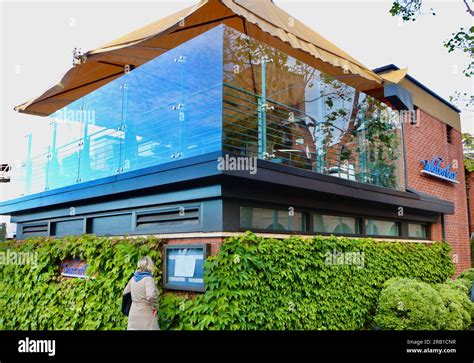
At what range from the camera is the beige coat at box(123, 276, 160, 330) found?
5.48 m

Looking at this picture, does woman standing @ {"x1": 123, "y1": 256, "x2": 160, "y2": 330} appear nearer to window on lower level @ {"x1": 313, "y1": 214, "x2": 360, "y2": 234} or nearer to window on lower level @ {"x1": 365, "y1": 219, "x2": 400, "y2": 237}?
window on lower level @ {"x1": 313, "y1": 214, "x2": 360, "y2": 234}

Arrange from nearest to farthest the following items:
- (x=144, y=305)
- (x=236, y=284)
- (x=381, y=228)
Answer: (x=236, y=284)
(x=144, y=305)
(x=381, y=228)

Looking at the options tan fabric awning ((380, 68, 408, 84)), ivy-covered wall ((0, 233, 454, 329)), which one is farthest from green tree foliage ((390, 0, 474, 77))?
ivy-covered wall ((0, 233, 454, 329))

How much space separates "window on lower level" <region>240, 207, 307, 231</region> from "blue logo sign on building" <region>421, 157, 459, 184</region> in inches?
257

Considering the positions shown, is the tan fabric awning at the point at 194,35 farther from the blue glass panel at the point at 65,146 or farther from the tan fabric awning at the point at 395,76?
the blue glass panel at the point at 65,146

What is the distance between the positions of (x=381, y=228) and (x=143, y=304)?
6.00 metres

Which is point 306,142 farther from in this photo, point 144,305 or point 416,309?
point 144,305

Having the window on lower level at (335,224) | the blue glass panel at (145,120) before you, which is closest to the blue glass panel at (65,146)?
the blue glass panel at (145,120)

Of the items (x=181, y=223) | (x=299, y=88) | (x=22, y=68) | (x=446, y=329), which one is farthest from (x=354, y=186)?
(x=22, y=68)

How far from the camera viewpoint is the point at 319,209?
7.37 meters

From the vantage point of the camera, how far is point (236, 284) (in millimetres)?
5250

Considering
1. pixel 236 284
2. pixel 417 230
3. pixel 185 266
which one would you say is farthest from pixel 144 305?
pixel 417 230

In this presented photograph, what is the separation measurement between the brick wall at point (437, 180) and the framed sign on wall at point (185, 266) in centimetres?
750

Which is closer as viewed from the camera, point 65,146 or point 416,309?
point 416,309
